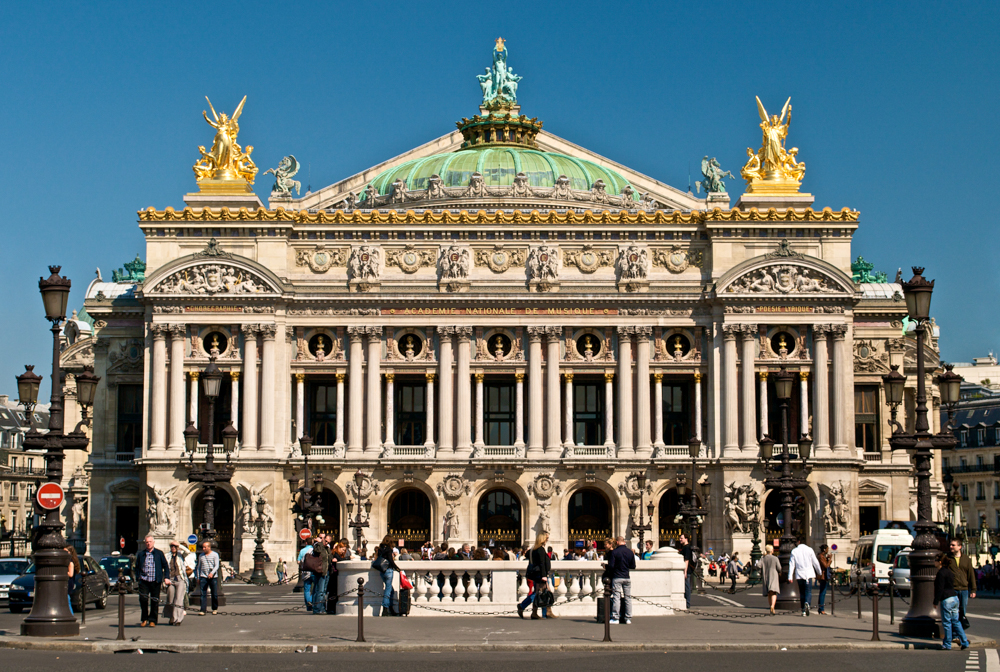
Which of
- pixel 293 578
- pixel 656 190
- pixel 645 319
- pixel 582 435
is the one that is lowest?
pixel 293 578

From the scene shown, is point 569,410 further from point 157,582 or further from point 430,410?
point 157,582

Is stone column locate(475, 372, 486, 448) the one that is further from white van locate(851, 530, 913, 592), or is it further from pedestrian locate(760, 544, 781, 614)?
pedestrian locate(760, 544, 781, 614)

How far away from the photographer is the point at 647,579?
1678 inches

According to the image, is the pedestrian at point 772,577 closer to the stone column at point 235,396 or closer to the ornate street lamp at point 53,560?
the ornate street lamp at point 53,560

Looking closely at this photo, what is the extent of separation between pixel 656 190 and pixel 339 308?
97.7 ft

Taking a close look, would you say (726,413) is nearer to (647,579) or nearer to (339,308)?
(339,308)

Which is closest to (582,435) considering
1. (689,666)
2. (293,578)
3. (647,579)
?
(293,578)

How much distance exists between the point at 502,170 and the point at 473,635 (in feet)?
194

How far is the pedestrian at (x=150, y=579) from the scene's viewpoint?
122 feet

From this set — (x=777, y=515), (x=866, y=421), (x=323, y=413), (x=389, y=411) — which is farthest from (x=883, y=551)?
(x=323, y=413)

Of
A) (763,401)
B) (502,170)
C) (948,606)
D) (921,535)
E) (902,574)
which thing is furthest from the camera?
(502,170)

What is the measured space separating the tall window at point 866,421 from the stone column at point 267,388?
3174cm

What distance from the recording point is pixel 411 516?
254 ft

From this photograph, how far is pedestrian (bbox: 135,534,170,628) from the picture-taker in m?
37.3
